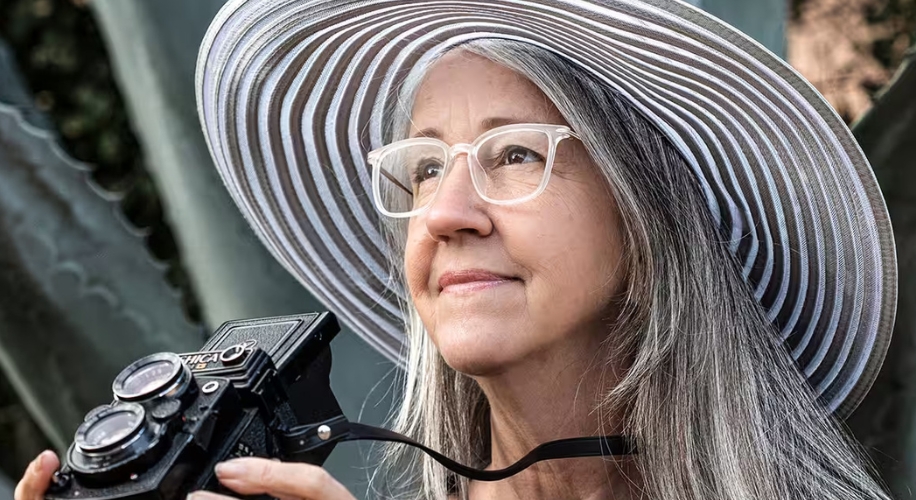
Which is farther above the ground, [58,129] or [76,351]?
[58,129]

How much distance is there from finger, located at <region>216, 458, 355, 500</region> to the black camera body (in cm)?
3

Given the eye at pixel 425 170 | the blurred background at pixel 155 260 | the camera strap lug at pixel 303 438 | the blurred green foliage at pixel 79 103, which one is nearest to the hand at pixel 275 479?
the camera strap lug at pixel 303 438

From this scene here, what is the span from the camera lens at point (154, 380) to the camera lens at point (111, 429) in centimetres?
1

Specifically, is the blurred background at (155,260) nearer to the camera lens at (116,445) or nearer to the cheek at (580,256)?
the cheek at (580,256)

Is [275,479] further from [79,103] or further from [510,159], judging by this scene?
[79,103]

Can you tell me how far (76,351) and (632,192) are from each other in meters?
1.15

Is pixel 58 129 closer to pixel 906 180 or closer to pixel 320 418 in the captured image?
pixel 320 418

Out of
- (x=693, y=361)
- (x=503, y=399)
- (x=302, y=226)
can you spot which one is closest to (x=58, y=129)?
(x=302, y=226)

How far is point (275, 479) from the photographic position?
3.20 ft

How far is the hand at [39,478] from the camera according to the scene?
1008mm

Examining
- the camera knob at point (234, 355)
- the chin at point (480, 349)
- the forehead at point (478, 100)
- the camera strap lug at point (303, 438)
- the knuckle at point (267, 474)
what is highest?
the forehead at point (478, 100)

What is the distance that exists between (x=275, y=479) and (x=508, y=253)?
1.35ft

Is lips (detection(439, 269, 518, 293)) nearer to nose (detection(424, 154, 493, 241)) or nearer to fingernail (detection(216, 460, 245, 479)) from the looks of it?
nose (detection(424, 154, 493, 241))

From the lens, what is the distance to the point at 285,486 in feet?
3.21
